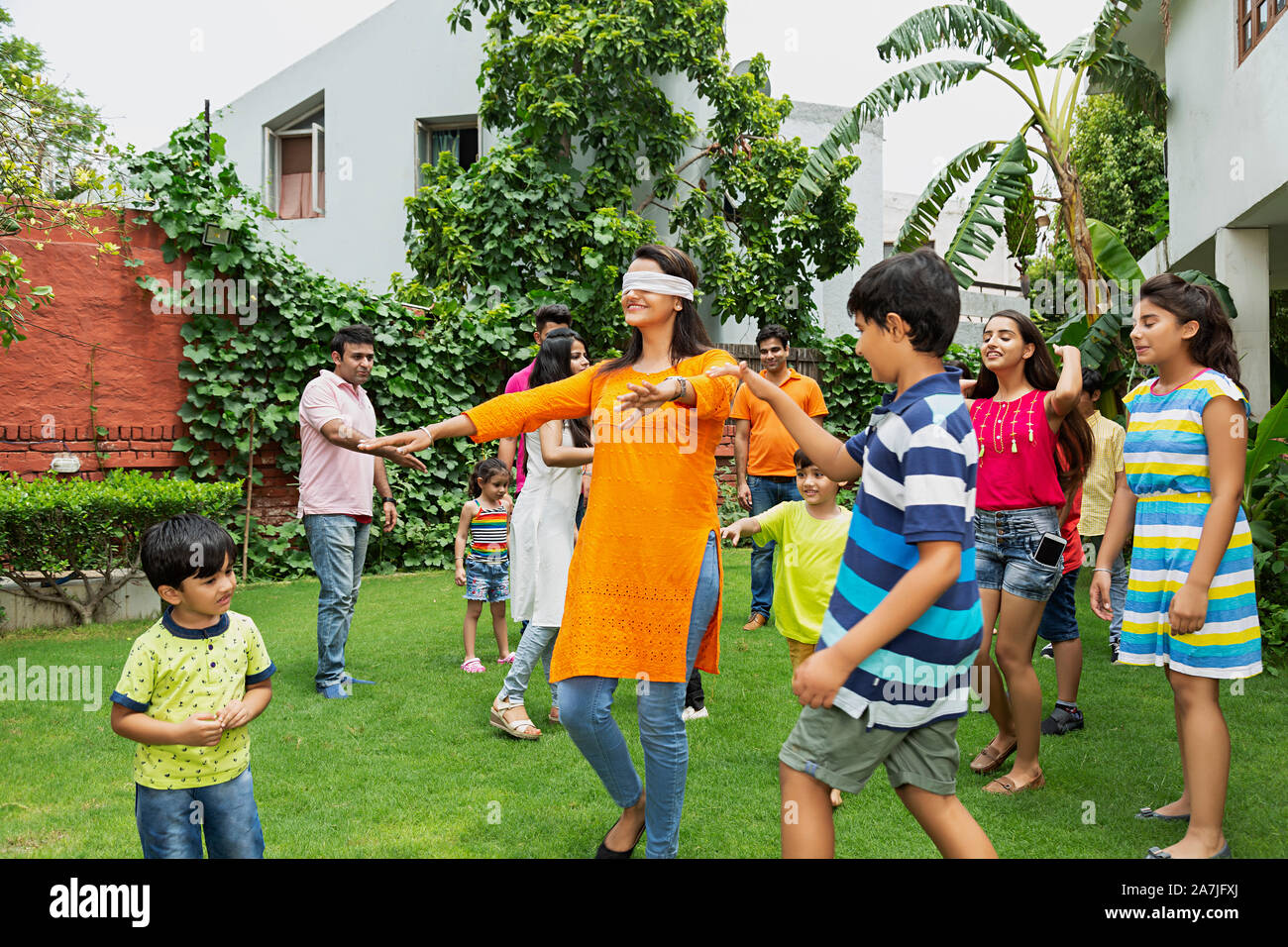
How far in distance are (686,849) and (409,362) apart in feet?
30.1

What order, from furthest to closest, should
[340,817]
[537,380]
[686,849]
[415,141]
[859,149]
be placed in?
[859,149] < [415,141] < [537,380] < [340,817] < [686,849]

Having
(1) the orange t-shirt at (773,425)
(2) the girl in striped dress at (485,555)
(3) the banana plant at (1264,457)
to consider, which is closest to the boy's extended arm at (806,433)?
(2) the girl in striped dress at (485,555)

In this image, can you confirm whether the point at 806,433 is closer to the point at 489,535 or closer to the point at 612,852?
the point at 612,852

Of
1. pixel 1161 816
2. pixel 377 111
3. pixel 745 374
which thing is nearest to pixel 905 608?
pixel 745 374

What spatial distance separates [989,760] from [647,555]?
2.32m

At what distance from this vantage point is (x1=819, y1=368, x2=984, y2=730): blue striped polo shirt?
2363 mm

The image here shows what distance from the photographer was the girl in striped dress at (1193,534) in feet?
11.3

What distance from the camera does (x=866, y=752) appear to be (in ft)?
8.11

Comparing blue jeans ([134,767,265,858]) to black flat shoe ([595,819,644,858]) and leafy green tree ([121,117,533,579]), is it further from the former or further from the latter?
leafy green tree ([121,117,533,579])

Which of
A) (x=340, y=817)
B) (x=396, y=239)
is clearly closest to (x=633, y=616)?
(x=340, y=817)

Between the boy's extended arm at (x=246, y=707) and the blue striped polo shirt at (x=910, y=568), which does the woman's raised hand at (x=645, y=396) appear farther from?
the boy's extended arm at (x=246, y=707)

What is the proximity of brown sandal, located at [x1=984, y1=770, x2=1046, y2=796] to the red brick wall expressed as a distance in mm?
9181

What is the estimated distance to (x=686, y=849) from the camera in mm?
3688
